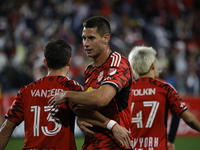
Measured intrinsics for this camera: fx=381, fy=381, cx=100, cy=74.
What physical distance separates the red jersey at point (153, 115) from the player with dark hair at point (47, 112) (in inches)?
42.1

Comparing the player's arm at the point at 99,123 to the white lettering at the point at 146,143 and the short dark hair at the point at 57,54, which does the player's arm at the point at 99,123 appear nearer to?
the short dark hair at the point at 57,54

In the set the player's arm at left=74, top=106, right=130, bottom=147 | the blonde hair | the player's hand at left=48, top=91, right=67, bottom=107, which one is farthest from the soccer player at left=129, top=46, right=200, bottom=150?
the player's hand at left=48, top=91, right=67, bottom=107

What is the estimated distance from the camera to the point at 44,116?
418cm

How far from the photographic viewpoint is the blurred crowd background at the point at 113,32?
1491cm

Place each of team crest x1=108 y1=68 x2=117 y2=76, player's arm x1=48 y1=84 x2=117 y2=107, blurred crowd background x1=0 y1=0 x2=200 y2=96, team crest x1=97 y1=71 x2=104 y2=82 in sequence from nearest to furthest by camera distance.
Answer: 1. player's arm x1=48 y1=84 x2=117 y2=107
2. team crest x1=108 y1=68 x2=117 y2=76
3. team crest x1=97 y1=71 x2=104 y2=82
4. blurred crowd background x1=0 y1=0 x2=200 y2=96

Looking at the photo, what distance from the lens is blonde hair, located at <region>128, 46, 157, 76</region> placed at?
5.12 m

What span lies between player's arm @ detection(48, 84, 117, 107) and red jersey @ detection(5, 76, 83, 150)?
287 mm

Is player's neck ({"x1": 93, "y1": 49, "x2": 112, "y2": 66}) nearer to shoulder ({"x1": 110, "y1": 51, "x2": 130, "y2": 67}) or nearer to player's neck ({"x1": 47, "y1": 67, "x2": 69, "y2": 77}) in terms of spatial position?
shoulder ({"x1": 110, "y1": 51, "x2": 130, "y2": 67})

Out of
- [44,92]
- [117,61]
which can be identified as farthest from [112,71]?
[44,92]

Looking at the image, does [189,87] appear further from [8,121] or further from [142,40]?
[8,121]

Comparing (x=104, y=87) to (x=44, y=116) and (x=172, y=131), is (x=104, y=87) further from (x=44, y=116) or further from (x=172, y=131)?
(x=172, y=131)

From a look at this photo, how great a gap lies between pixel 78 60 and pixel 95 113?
12.0m

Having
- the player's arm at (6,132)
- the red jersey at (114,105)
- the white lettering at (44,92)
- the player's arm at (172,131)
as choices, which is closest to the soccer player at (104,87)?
the red jersey at (114,105)

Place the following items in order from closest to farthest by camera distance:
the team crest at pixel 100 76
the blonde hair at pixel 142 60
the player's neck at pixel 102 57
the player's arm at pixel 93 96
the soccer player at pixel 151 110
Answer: the player's arm at pixel 93 96
the team crest at pixel 100 76
the player's neck at pixel 102 57
the soccer player at pixel 151 110
the blonde hair at pixel 142 60
